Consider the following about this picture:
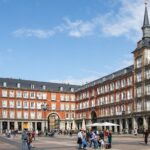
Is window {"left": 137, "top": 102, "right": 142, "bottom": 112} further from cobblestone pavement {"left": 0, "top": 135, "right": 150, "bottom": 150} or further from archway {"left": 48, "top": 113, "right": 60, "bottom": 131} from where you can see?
archway {"left": 48, "top": 113, "right": 60, "bottom": 131}

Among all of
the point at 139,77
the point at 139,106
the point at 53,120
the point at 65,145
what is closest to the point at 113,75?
the point at 139,77

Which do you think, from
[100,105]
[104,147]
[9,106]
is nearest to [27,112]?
[9,106]

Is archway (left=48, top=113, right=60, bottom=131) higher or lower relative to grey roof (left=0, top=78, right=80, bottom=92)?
lower

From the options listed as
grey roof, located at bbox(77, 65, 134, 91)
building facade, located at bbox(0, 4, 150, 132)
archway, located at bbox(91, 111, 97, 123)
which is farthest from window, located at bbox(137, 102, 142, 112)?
archway, located at bbox(91, 111, 97, 123)

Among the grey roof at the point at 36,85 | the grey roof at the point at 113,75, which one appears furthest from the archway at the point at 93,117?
the grey roof at the point at 36,85

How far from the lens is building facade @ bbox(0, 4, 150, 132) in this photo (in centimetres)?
8306

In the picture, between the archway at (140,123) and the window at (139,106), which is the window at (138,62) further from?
the archway at (140,123)

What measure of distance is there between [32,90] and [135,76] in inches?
1690

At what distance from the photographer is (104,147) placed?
35875 mm

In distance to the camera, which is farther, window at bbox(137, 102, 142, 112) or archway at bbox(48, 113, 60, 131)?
archway at bbox(48, 113, 60, 131)

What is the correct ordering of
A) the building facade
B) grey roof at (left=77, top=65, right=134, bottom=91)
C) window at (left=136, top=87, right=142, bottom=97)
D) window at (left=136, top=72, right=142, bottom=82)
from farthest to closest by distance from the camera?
grey roof at (left=77, top=65, right=134, bottom=91) < window at (left=136, top=72, right=142, bottom=82) < the building facade < window at (left=136, top=87, right=142, bottom=97)

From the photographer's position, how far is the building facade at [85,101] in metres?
83.1

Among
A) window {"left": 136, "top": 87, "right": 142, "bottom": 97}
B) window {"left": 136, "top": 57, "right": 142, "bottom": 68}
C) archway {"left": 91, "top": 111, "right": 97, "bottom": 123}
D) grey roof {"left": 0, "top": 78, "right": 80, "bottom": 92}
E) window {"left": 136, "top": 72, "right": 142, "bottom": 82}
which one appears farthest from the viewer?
grey roof {"left": 0, "top": 78, "right": 80, "bottom": 92}

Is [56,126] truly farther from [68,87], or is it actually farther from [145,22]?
[145,22]
